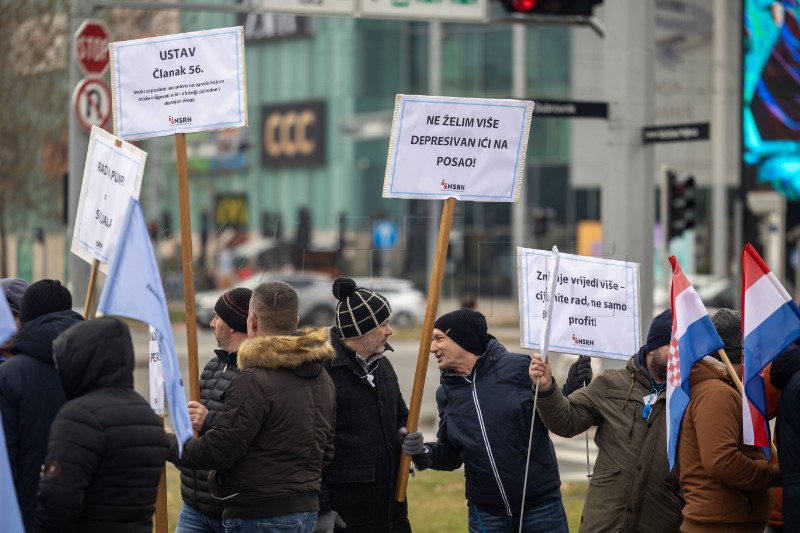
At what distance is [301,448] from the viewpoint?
5.85 metres

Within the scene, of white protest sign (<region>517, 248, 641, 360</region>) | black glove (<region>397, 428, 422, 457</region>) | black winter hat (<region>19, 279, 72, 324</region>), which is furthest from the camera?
white protest sign (<region>517, 248, 641, 360</region>)

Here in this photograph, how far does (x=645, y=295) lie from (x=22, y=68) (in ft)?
51.4

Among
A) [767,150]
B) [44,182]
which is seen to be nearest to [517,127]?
[767,150]

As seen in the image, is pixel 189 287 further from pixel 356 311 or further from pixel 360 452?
pixel 360 452

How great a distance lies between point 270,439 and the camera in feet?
19.1

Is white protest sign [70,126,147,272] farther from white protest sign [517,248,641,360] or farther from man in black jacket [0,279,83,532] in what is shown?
white protest sign [517,248,641,360]

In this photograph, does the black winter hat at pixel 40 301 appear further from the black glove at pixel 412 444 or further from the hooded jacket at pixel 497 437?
the hooded jacket at pixel 497 437

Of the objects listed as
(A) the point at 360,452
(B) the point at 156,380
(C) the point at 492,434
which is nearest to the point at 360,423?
(A) the point at 360,452

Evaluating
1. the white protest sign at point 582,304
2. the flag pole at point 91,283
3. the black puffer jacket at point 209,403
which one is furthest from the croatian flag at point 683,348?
the flag pole at point 91,283

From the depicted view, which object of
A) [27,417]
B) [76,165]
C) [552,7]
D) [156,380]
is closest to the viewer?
[27,417]

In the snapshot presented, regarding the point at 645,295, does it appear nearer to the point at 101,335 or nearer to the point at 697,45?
the point at 101,335

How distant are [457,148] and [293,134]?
52771 mm

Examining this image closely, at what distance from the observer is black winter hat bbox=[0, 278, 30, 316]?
21.8ft

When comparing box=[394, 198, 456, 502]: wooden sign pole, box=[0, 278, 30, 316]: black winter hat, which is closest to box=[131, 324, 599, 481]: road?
box=[394, 198, 456, 502]: wooden sign pole
